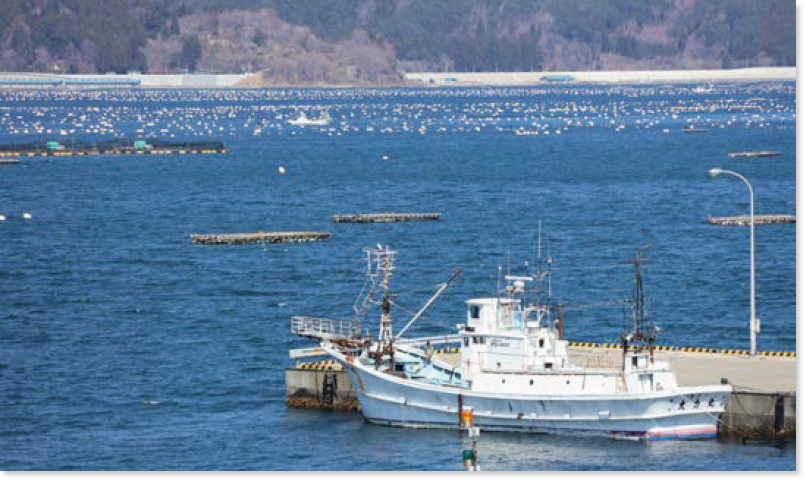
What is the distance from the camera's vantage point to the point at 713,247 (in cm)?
12562

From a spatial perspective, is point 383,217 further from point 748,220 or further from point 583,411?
point 583,411

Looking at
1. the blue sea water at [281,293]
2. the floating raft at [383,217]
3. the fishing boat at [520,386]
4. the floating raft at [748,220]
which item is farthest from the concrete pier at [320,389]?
the floating raft at [383,217]

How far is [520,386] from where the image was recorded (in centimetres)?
6406

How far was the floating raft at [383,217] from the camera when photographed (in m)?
147

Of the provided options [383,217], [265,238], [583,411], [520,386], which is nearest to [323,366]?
[520,386]

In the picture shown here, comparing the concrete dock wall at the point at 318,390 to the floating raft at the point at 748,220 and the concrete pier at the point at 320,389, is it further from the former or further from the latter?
the floating raft at the point at 748,220

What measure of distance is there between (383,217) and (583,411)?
276 feet

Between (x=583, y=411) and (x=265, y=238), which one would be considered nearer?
(x=583, y=411)

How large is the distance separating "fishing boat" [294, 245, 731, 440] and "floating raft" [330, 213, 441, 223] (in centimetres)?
7653

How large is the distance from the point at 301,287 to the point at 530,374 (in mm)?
46782

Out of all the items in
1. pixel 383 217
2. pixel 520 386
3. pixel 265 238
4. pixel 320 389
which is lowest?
pixel 265 238

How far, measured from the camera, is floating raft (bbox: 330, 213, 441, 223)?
481ft

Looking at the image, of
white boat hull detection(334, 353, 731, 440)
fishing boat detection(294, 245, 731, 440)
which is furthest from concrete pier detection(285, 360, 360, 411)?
white boat hull detection(334, 353, 731, 440)

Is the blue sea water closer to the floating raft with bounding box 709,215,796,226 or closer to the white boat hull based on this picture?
the white boat hull
